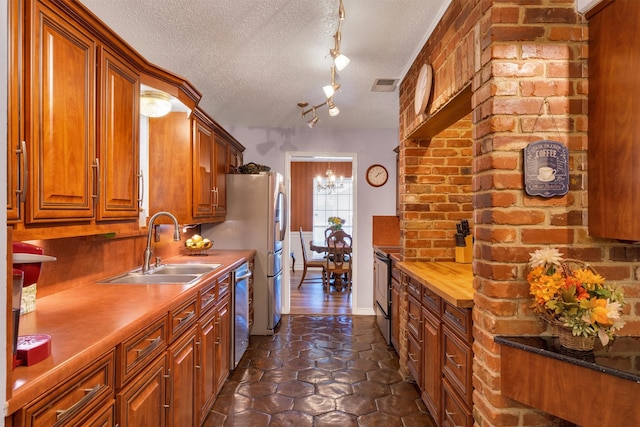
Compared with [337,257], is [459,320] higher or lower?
higher

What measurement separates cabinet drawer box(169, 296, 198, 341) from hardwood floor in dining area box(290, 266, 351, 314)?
9.34 feet

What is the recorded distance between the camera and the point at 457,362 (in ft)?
6.09

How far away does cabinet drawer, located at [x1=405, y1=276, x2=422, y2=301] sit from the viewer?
8.21ft

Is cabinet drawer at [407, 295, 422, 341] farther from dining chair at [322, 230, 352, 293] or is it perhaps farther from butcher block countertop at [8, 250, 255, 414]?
dining chair at [322, 230, 352, 293]

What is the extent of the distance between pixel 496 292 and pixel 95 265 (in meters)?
2.13

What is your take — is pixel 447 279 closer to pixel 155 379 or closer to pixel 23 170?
pixel 155 379

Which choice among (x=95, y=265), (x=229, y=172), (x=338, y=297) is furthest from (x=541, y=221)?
(x=338, y=297)

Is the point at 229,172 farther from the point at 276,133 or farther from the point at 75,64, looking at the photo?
the point at 75,64

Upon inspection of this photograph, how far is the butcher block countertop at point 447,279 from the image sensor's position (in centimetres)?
176

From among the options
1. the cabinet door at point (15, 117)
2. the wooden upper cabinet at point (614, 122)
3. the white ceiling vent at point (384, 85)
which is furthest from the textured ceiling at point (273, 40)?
the cabinet door at point (15, 117)

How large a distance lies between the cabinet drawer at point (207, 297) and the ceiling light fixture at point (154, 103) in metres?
1.21

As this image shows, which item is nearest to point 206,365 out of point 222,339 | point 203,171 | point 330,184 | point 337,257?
point 222,339

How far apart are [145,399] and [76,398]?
0.44 meters

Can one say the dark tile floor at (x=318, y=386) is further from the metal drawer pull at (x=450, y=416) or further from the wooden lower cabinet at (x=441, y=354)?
the metal drawer pull at (x=450, y=416)
